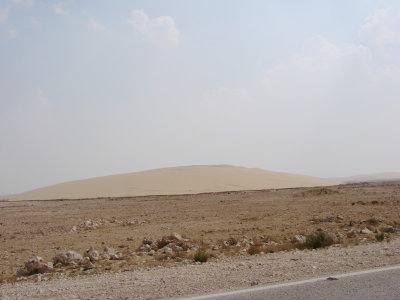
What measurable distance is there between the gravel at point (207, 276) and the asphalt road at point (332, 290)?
1.34 ft

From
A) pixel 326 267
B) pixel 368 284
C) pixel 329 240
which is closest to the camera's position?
pixel 368 284

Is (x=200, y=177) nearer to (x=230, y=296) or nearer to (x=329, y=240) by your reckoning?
(x=329, y=240)

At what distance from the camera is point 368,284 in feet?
21.0

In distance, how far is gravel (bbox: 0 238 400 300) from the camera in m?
6.55

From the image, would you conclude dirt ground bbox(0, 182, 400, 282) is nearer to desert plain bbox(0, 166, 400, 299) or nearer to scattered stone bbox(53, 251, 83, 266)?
desert plain bbox(0, 166, 400, 299)

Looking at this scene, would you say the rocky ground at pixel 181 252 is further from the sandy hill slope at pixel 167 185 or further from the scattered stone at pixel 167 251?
the sandy hill slope at pixel 167 185

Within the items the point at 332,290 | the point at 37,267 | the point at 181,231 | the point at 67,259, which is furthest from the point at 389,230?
the point at 37,267

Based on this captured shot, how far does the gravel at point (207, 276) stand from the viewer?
21.5 ft

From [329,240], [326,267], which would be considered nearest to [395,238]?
[329,240]

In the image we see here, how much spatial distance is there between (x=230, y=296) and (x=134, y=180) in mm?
61697

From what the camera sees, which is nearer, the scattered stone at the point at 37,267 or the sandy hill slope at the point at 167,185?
the scattered stone at the point at 37,267

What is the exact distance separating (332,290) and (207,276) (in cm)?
226

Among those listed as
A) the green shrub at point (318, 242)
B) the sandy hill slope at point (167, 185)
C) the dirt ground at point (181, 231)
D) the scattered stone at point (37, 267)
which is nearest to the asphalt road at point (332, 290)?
the dirt ground at point (181, 231)

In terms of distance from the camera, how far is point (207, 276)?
7438 mm
